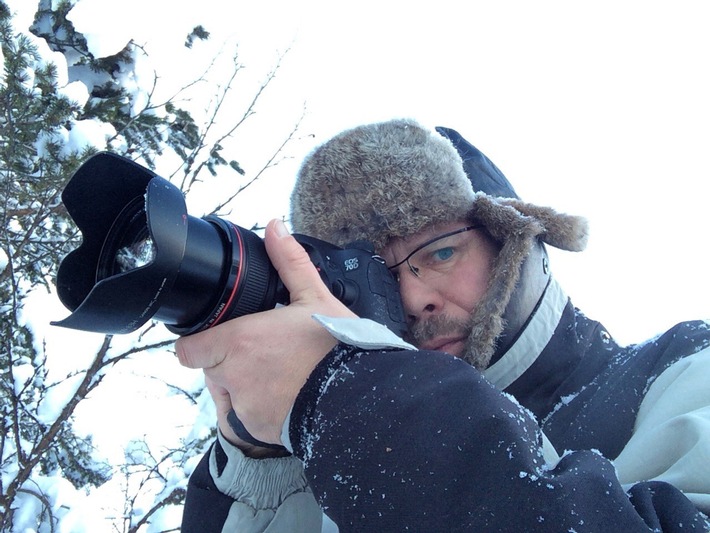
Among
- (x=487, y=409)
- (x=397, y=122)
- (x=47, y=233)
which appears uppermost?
(x=47, y=233)

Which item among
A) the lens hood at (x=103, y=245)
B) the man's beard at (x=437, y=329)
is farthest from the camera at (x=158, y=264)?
the man's beard at (x=437, y=329)

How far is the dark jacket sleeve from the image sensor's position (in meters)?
0.65

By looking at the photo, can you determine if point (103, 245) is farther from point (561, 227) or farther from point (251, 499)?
point (561, 227)

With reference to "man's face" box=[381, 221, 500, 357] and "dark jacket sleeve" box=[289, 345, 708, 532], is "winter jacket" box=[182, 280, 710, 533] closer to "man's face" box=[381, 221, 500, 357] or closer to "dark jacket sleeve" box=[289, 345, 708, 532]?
"dark jacket sleeve" box=[289, 345, 708, 532]

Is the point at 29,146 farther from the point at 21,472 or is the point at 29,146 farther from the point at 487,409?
the point at 487,409

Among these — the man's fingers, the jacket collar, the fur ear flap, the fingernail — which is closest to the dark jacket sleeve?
the man's fingers

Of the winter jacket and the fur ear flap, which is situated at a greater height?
the fur ear flap

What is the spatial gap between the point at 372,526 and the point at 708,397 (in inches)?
26.0

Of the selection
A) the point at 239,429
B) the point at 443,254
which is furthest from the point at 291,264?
the point at 443,254

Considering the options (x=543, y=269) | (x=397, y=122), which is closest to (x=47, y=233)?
(x=397, y=122)

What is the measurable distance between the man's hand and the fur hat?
2.11 ft

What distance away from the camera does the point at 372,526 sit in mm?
707

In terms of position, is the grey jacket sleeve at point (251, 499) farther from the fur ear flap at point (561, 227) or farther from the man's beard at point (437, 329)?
the fur ear flap at point (561, 227)

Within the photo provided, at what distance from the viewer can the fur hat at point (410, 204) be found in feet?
5.26
